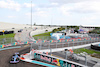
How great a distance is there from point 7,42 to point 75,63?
75.3 feet

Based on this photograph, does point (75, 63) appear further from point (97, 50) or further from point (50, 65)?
point (97, 50)

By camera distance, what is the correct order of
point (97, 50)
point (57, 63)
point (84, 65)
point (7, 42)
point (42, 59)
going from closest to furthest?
point (84, 65)
point (57, 63)
point (42, 59)
point (97, 50)
point (7, 42)

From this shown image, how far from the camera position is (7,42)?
29.4 m

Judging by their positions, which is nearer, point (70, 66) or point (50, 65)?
point (70, 66)

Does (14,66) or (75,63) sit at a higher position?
(75,63)

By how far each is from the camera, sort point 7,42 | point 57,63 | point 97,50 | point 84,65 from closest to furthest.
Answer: point 84,65
point 57,63
point 97,50
point 7,42

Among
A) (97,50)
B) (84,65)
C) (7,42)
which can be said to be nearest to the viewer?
(84,65)

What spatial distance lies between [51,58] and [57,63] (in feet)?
4.31

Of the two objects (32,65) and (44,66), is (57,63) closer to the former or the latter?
(44,66)

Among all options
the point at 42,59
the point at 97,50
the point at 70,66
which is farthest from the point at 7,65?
the point at 97,50

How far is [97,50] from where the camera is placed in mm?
24859

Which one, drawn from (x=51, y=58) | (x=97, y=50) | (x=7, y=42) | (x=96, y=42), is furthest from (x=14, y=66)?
(x=96, y=42)

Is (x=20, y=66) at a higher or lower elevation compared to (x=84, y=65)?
lower

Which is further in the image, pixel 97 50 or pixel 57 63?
pixel 97 50
